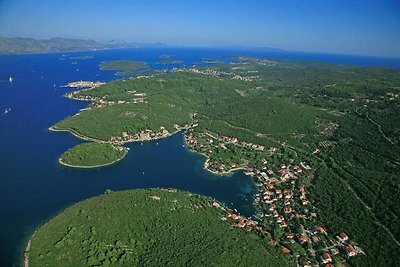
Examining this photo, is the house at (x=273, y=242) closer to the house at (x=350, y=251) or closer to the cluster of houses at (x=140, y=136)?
the house at (x=350, y=251)

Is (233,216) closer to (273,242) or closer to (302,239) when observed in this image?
(273,242)

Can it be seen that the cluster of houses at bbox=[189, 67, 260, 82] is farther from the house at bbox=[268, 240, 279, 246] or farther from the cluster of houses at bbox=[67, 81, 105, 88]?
the house at bbox=[268, 240, 279, 246]

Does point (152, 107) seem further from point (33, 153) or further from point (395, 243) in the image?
point (395, 243)

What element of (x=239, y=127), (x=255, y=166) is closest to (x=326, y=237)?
(x=255, y=166)

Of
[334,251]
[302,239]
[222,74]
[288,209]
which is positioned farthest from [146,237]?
[222,74]

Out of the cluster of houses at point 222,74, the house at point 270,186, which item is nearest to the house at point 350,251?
the house at point 270,186

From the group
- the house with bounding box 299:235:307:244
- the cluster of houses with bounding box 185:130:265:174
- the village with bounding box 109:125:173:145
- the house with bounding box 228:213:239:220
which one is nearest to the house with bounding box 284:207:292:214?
the house with bounding box 299:235:307:244

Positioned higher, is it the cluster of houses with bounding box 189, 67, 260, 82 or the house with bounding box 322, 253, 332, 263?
the cluster of houses with bounding box 189, 67, 260, 82
